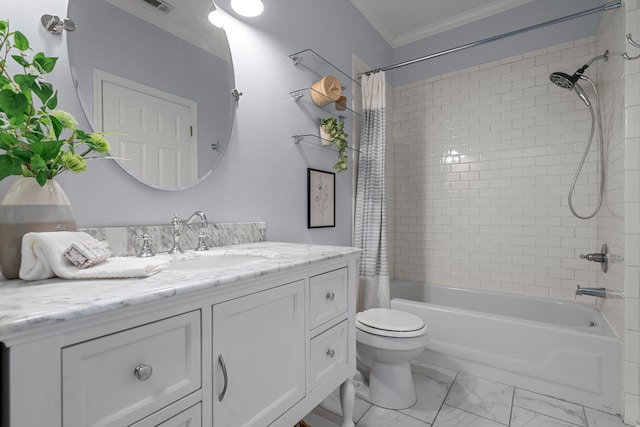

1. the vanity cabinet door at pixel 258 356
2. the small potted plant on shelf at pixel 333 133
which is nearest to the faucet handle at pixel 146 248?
the vanity cabinet door at pixel 258 356

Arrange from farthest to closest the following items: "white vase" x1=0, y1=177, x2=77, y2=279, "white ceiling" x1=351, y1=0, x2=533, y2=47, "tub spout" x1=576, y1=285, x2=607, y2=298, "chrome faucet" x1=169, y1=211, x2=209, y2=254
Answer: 1. "white ceiling" x1=351, y1=0, x2=533, y2=47
2. "tub spout" x1=576, y1=285, x2=607, y2=298
3. "chrome faucet" x1=169, y1=211, x2=209, y2=254
4. "white vase" x1=0, y1=177, x2=77, y2=279

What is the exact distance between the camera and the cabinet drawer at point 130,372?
22.0 inches

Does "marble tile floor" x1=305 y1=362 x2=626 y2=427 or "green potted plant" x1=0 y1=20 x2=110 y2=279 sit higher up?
"green potted plant" x1=0 y1=20 x2=110 y2=279

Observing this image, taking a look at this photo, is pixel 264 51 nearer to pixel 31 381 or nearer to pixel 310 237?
pixel 310 237

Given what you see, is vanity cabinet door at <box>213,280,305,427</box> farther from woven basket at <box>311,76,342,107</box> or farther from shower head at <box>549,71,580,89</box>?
shower head at <box>549,71,580,89</box>

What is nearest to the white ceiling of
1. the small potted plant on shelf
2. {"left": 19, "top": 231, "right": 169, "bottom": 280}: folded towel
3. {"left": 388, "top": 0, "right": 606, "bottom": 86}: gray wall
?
{"left": 388, "top": 0, "right": 606, "bottom": 86}: gray wall

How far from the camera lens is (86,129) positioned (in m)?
1.09

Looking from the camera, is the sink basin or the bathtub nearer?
the sink basin

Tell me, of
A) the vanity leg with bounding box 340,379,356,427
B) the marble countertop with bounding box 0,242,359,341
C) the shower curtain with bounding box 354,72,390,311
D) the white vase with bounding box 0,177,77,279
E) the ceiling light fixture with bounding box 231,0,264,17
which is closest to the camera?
the marble countertop with bounding box 0,242,359,341

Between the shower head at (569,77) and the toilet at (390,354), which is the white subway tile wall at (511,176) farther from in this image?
the toilet at (390,354)

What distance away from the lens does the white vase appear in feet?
2.50

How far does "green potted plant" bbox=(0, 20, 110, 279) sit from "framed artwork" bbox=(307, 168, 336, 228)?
1384 millimetres

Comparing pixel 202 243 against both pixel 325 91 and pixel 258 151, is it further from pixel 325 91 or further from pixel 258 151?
pixel 325 91

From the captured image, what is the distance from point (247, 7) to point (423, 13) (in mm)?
1991
